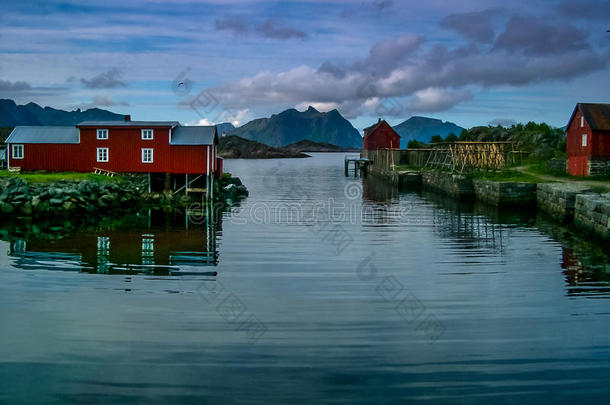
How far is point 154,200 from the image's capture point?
4391 centimetres

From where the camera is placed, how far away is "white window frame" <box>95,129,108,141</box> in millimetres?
47388

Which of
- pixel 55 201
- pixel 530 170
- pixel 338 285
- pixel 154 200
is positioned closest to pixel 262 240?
pixel 338 285

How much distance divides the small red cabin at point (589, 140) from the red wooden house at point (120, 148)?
3046 centimetres

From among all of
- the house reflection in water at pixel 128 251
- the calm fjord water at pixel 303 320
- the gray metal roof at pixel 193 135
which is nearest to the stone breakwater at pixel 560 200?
the calm fjord water at pixel 303 320

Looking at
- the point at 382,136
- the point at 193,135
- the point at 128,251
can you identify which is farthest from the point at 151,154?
the point at 382,136

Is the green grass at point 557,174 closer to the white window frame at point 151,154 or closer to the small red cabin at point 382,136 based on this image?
the white window frame at point 151,154

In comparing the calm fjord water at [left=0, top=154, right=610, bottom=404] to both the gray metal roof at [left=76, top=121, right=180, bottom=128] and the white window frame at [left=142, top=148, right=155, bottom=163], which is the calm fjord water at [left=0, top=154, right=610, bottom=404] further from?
the gray metal roof at [left=76, top=121, right=180, bottom=128]

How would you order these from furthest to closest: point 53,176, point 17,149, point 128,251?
point 17,149
point 53,176
point 128,251

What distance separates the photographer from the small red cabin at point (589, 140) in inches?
1735

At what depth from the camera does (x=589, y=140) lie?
44.5 meters

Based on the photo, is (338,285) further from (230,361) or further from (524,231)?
(524,231)

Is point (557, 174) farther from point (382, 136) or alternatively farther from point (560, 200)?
point (382, 136)

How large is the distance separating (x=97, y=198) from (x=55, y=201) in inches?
118

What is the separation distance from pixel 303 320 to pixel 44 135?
42534 mm
